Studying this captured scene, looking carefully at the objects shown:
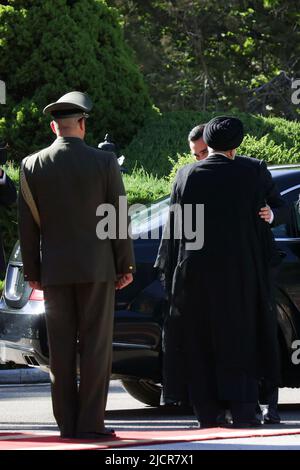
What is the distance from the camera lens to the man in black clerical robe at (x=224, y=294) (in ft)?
26.8

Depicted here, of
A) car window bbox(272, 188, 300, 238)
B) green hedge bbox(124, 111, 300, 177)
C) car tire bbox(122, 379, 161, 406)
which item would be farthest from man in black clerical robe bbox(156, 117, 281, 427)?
green hedge bbox(124, 111, 300, 177)

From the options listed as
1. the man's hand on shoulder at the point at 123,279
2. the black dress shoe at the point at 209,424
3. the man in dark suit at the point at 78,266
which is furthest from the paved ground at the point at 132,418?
the man's hand on shoulder at the point at 123,279

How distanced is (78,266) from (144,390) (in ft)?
10.5

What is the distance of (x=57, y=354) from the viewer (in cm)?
745

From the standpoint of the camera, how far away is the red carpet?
703 cm

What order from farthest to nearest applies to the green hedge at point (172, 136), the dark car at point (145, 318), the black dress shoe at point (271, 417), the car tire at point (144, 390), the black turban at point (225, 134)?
the green hedge at point (172, 136), the car tire at point (144, 390), the dark car at point (145, 318), the black dress shoe at point (271, 417), the black turban at point (225, 134)

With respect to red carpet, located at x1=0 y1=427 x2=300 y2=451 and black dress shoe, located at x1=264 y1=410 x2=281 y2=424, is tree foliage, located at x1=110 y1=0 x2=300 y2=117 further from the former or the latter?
red carpet, located at x1=0 y1=427 x2=300 y2=451

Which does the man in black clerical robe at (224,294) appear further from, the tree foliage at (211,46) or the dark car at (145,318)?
the tree foliage at (211,46)

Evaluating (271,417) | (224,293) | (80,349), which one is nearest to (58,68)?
(271,417)

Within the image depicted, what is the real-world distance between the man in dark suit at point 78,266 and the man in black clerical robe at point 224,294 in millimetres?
834

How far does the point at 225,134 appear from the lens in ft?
27.1

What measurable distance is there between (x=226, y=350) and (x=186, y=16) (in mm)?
26506

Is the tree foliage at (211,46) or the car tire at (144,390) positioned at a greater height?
the tree foliage at (211,46)

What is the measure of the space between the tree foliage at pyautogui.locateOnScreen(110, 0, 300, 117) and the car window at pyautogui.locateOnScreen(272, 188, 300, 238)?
22729 mm
